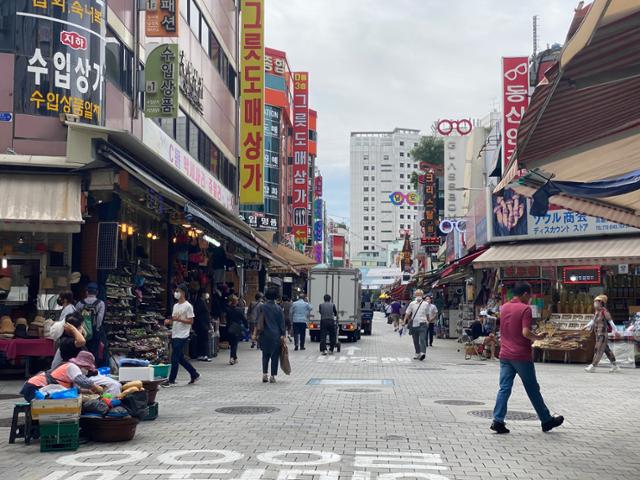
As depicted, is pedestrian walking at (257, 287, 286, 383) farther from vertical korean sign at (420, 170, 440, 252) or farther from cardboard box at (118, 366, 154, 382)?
vertical korean sign at (420, 170, 440, 252)

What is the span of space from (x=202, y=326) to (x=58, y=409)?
10.8m

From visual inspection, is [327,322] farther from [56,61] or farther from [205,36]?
[56,61]

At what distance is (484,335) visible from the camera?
25.1 metres

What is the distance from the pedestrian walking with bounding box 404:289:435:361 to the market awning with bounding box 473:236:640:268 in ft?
9.38

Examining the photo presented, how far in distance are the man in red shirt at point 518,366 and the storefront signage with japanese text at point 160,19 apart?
1350cm

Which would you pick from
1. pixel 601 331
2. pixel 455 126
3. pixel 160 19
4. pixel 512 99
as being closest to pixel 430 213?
pixel 455 126

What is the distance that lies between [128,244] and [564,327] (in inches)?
465

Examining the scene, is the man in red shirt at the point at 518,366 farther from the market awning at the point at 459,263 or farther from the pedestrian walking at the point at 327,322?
the market awning at the point at 459,263

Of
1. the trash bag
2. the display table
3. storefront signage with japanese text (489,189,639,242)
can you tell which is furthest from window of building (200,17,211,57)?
the trash bag

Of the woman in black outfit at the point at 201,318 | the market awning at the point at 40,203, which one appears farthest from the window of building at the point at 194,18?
the market awning at the point at 40,203

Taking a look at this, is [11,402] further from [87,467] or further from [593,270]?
[593,270]

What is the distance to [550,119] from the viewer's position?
7559 mm

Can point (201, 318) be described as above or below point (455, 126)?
below

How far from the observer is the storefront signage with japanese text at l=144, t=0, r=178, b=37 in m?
20.2
